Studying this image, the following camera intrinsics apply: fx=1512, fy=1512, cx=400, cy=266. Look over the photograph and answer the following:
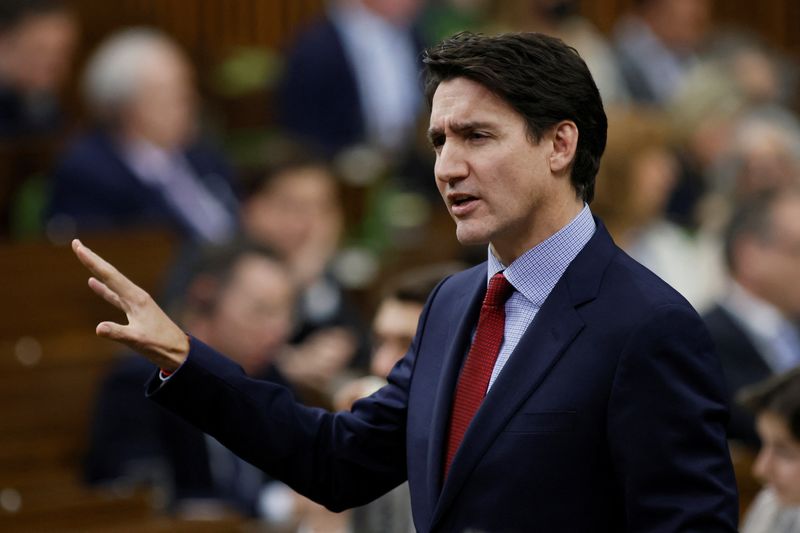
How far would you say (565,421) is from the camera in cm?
194

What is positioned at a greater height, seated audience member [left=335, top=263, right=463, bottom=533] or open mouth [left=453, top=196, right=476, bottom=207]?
open mouth [left=453, top=196, right=476, bottom=207]

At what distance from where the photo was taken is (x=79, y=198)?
5598mm

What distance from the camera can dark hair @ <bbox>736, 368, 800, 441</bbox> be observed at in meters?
3.14

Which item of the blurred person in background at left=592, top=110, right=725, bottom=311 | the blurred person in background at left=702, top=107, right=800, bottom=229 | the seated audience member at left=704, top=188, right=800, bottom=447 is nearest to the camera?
the seated audience member at left=704, top=188, right=800, bottom=447

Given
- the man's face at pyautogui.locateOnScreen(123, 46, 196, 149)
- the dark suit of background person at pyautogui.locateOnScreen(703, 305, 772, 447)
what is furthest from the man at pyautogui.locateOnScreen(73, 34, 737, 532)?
the man's face at pyautogui.locateOnScreen(123, 46, 196, 149)

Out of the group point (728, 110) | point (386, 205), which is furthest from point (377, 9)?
point (728, 110)

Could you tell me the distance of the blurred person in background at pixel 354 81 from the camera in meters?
6.88

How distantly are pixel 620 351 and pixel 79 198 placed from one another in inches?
156

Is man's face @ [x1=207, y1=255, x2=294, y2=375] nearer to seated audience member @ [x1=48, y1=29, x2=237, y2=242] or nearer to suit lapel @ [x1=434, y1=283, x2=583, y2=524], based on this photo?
seated audience member @ [x1=48, y1=29, x2=237, y2=242]

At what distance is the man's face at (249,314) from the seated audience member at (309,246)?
34 centimetres

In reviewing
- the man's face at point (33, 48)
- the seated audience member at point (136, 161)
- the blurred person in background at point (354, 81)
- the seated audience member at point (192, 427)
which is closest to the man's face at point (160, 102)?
the seated audience member at point (136, 161)

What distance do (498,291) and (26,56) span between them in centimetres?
442

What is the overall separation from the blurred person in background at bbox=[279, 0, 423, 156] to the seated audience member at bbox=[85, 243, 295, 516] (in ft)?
7.22

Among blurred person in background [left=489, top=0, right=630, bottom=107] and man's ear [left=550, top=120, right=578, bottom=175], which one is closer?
man's ear [left=550, top=120, right=578, bottom=175]
